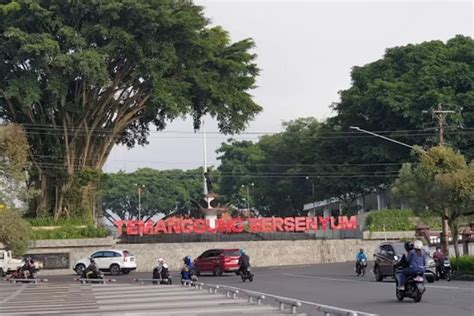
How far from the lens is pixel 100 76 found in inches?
1893

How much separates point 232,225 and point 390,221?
425 inches

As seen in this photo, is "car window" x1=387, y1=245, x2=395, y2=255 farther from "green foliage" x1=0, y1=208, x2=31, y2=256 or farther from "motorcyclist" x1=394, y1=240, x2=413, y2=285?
"green foliage" x1=0, y1=208, x2=31, y2=256

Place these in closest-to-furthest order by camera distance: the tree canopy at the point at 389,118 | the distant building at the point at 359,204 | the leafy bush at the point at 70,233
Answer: the leafy bush at the point at 70,233 < the tree canopy at the point at 389,118 < the distant building at the point at 359,204

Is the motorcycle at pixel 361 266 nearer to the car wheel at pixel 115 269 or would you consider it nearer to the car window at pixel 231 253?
the car window at pixel 231 253

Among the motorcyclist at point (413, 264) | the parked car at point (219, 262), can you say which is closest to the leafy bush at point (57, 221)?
the parked car at point (219, 262)

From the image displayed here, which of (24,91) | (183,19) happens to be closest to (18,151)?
(24,91)

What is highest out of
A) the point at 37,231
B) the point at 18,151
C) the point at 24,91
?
the point at 24,91

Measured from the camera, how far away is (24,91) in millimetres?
47719

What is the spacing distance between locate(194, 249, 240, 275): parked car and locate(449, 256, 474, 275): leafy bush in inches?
590

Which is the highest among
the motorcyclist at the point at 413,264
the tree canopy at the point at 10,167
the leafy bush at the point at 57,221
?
the tree canopy at the point at 10,167

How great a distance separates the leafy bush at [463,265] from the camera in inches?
1192

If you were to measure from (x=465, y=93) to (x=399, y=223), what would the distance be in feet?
34.9

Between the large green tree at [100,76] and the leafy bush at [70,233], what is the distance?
2156 millimetres

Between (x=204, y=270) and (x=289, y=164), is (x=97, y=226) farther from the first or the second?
(x=289, y=164)
